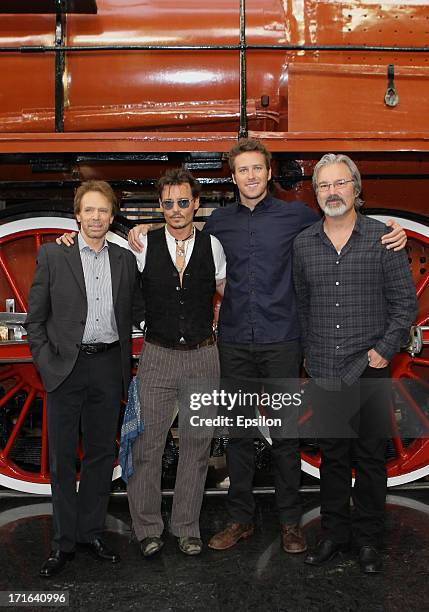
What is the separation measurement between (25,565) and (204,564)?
738 mm

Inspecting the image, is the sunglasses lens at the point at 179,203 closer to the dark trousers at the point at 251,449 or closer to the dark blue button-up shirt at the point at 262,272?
the dark blue button-up shirt at the point at 262,272

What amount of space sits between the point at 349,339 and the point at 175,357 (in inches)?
28.4

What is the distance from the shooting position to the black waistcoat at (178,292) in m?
2.55

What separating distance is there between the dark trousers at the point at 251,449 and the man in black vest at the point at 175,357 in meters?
0.11

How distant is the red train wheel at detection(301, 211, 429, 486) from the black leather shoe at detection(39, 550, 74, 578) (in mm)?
1328

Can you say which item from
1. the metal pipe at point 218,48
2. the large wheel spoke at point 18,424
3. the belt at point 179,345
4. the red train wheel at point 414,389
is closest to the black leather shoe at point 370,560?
the red train wheel at point 414,389

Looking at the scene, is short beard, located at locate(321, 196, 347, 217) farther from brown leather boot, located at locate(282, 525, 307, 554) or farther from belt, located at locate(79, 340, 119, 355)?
brown leather boot, located at locate(282, 525, 307, 554)

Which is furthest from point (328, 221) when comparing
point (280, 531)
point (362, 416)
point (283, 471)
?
point (280, 531)

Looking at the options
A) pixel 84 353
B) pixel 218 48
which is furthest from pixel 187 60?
pixel 84 353

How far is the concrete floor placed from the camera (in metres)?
2.24

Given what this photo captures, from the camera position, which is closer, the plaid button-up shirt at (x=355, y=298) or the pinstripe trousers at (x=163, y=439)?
the plaid button-up shirt at (x=355, y=298)

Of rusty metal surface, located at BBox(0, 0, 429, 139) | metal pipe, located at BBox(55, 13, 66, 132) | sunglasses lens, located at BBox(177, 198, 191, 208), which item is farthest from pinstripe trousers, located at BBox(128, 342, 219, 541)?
rusty metal surface, located at BBox(0, 0, 429, 139)

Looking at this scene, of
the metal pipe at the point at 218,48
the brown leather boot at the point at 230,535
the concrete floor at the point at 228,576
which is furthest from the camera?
the metal pipe at the point at 218,48

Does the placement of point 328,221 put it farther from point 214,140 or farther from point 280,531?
point 280,531
